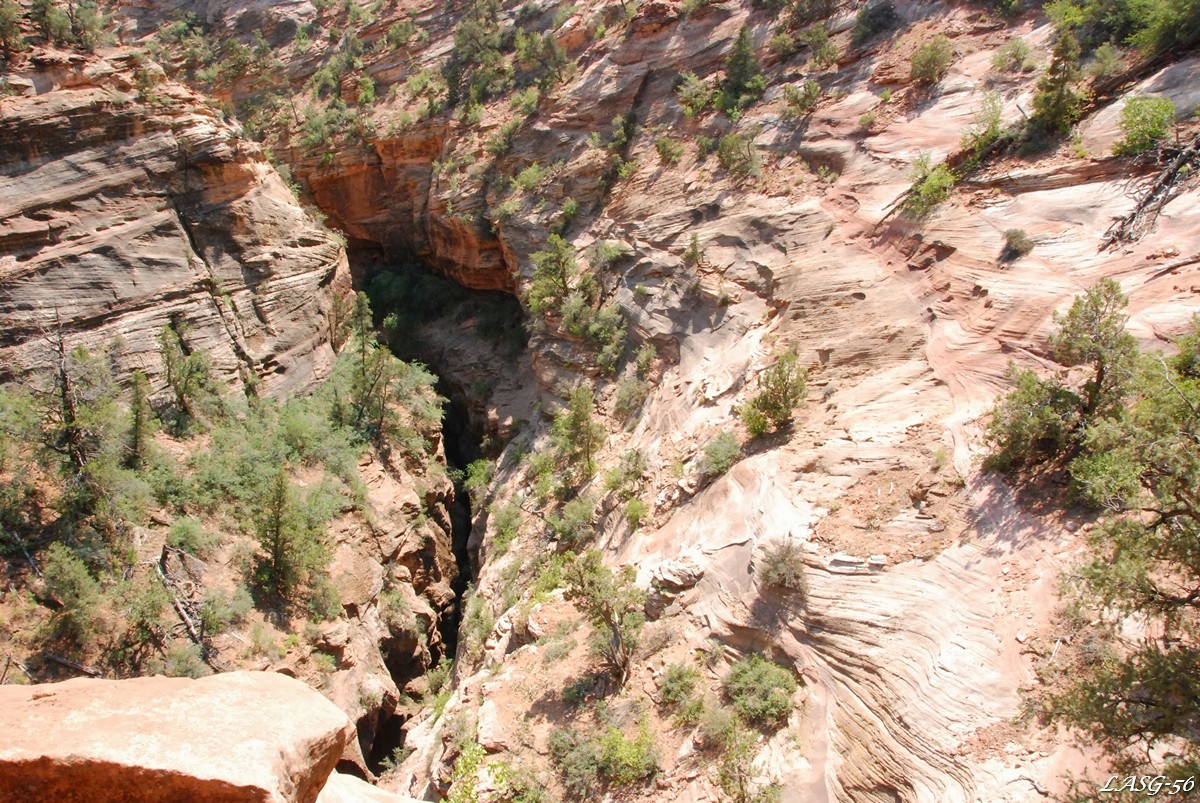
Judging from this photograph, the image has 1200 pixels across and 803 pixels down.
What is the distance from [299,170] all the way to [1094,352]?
27327mm

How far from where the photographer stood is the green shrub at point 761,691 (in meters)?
8.82

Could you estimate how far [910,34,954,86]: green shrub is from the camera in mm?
16406

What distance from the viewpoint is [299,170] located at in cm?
2709

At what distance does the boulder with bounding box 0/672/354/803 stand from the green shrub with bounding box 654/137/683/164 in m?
18.3

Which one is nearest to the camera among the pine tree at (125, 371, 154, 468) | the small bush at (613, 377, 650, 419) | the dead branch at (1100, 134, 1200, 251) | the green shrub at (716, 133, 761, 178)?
the dead branch at (1100, 134, 1200, 251)

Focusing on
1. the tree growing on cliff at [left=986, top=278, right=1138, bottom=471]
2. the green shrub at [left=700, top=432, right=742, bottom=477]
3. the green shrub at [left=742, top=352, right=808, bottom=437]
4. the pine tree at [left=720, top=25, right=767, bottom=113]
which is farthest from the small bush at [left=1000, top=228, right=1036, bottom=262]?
the pine tree at [left=720, top=25, right=767, bottom=113]

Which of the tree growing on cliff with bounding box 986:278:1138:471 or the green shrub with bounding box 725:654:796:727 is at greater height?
the tree growing on cliff with bounding box 986:278:1138:471

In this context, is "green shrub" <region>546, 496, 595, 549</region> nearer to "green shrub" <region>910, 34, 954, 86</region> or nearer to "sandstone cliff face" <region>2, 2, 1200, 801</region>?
"sandstone cliff face" <region>2, 2, 1200, 801</region>

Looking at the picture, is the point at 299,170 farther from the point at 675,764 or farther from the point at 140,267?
the point at 675,764

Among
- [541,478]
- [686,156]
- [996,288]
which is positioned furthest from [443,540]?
[996,288]

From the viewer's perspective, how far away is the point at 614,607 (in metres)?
11.2

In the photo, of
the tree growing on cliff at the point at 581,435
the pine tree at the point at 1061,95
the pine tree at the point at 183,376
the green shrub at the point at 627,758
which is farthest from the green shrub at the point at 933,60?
the pine tree at the point at 183,376

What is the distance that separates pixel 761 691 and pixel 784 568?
1.71 m

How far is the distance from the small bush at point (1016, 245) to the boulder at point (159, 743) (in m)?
12.6
